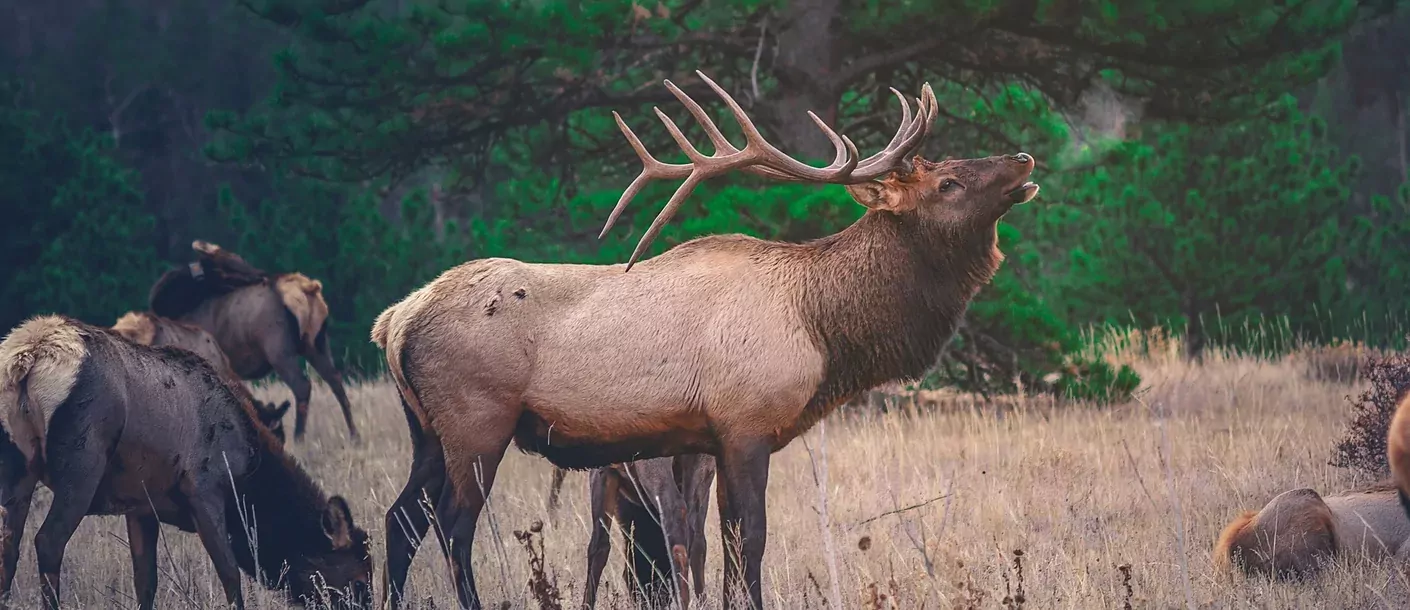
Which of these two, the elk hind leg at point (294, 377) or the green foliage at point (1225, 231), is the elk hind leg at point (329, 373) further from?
the green foliage at point (1225, 231)

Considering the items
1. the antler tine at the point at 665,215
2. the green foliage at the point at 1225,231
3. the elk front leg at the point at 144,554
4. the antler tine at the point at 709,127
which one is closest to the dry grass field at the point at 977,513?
the elk front leg at the point at 144,554

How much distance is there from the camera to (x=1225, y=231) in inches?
586

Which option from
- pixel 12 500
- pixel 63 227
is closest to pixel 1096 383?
pixel 12 500

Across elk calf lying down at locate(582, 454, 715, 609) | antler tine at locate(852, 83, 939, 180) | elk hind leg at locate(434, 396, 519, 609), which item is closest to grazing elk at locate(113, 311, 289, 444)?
elk calf lying down at locate(582, 454, 715, 609)

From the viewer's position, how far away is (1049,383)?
455 inches

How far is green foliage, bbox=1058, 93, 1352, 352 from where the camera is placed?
1480 centimetres

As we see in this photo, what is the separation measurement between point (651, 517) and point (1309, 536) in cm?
279

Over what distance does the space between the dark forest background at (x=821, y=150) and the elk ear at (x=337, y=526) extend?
403cm

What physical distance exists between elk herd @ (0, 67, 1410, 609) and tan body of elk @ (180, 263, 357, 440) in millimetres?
5786

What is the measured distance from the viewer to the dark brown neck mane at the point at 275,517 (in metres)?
6.87

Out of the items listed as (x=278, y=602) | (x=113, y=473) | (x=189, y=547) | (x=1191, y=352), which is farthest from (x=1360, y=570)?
(x=1191, y=352)

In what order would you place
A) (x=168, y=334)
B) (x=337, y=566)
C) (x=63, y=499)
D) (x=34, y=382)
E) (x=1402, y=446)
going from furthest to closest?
(x=168, y=334), (x=337, y=566), (x=34, y=382), (x=63, y=499), (x=1402, y=446)

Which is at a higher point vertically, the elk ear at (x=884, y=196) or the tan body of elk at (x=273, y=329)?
the elk ear at (x=884, y=196)

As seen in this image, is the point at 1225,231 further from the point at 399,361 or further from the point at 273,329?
the point at 399,361
